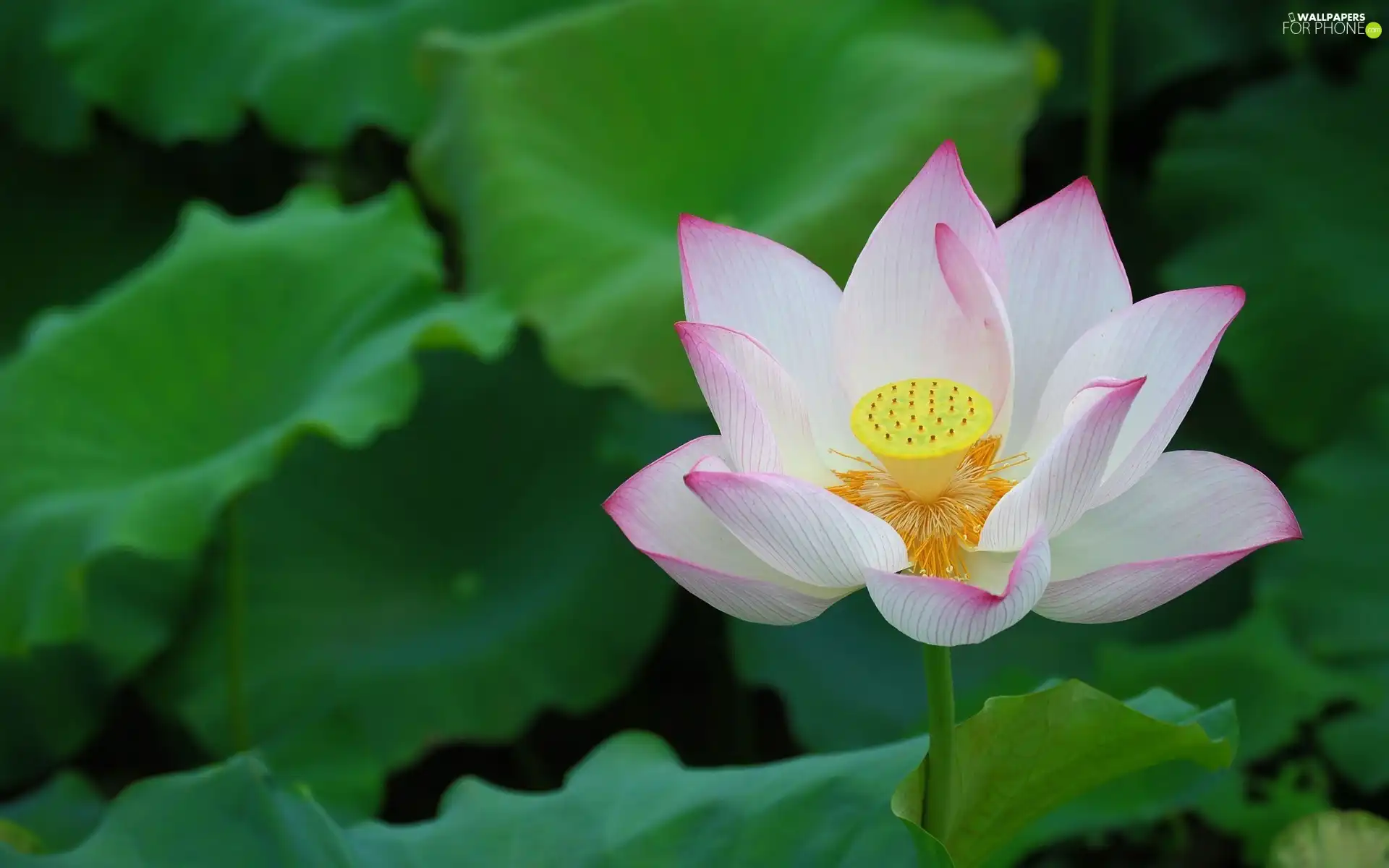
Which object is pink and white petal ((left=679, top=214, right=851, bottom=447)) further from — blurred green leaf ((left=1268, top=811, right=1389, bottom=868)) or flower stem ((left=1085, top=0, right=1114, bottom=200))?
flower stem ((left=1085, top=0, right=1114, bottom=200))

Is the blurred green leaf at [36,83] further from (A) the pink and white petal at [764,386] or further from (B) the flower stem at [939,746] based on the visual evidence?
(B) the flower stem at [939,746]

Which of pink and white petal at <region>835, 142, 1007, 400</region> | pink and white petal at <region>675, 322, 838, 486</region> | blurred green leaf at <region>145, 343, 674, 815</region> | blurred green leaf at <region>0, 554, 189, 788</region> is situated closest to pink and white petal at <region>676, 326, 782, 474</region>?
pink and white petal at <region>675, 322, 838, 486</region>

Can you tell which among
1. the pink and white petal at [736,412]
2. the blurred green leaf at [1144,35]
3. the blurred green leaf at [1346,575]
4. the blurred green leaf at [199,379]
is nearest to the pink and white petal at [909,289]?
the pink and white petal at [736,412]

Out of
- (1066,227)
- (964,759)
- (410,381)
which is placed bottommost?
(410,381)

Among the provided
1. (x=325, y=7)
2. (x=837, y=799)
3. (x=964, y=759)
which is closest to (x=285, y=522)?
(x=325, y=7)

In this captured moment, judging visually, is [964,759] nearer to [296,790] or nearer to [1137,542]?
[1137,542]

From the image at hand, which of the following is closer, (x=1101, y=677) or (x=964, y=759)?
(x=964, y=759)

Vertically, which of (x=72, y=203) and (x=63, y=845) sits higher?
(x=72, y=203)
